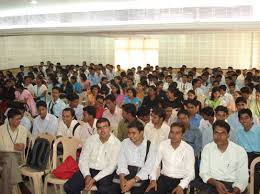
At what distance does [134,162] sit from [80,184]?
73cm

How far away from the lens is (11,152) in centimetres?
506

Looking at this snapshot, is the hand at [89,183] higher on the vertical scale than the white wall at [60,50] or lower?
lower

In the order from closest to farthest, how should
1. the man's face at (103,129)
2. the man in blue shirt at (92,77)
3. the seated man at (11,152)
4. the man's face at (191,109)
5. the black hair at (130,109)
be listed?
the man's face at (103,129)
the seated man at (11,152)
the black hair at (130,109)
the man's face at (191,109)
the man in blue shirt at (92,77)

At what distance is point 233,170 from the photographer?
4.21m

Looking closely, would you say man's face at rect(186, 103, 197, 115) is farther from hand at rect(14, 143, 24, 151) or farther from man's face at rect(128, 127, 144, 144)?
hand at rect(14, 143, 24, 151)

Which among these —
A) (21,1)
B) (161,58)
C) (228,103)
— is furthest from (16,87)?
(161,58)

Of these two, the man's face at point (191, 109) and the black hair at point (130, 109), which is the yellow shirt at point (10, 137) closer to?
the black hair at point (130, 109)

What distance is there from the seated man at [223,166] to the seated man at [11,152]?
8.31 feet

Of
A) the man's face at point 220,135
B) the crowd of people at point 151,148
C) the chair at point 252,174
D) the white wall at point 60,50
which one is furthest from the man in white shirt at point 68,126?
the white wall at point 60,50

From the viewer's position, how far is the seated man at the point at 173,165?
4.31m

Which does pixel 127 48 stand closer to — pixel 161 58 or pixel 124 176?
pixel 161 58

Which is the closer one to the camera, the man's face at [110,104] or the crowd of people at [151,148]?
the crowd of people at [151,148]

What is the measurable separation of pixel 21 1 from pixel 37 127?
3.76 meters

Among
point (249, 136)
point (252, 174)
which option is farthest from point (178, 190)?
point (249, 136)
